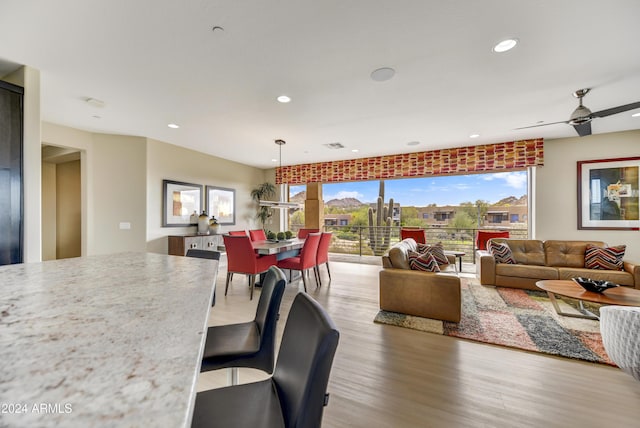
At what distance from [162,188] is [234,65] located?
3.39m

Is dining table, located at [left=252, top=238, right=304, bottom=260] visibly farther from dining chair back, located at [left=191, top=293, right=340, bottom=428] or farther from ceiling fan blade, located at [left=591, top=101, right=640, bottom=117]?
ceiling fan blade, located at [left=591, top=101, right=640, bottom=117]

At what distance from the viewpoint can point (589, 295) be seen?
8.74 ft

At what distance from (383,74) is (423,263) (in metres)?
2.13

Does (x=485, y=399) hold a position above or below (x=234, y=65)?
below

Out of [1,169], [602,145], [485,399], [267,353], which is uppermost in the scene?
[602,145]

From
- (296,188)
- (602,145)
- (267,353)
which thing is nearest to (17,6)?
(267,353)

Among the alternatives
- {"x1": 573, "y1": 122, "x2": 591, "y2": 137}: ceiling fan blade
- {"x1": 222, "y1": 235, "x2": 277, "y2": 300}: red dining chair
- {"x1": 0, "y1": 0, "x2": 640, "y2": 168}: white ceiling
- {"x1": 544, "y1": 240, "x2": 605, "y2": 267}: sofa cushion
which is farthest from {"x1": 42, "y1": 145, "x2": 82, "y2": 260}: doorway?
{"x1": 544, "y1": 240, "x2": 605, "y2": 267}: sofa cushion

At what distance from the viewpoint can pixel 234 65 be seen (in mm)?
2404

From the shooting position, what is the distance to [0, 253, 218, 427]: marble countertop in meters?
0.40

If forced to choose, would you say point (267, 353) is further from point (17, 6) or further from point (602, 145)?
point (602, 145)

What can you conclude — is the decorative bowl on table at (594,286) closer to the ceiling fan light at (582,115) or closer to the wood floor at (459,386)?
the wood floor at (459,386)

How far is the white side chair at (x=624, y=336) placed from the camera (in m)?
1.67

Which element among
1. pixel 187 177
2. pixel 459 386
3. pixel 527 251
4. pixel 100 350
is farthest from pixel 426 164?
pixel 100 350

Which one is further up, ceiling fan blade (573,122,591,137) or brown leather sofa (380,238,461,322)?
ceiling fan blade (573,122,591,137)
